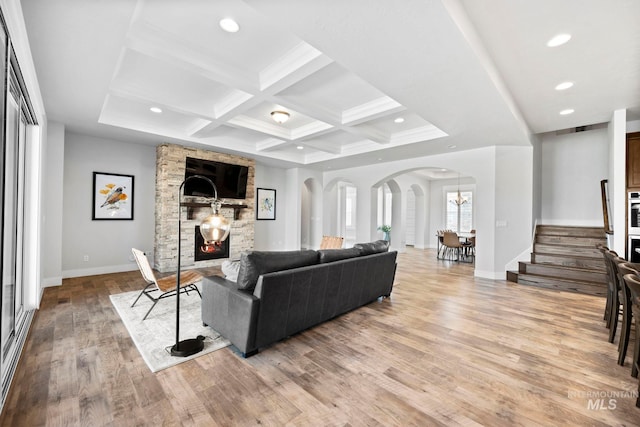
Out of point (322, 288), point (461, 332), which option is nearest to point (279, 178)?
point (322, 288)

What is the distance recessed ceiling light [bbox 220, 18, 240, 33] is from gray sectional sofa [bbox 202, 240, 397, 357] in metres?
1.99

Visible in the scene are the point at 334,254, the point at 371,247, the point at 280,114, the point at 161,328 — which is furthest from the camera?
the point at 280,114

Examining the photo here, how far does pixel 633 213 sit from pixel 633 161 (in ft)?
2.61

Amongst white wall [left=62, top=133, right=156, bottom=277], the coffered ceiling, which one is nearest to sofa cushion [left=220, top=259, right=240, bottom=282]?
the coffered ceiling

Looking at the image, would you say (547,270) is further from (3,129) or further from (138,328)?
(3,129)

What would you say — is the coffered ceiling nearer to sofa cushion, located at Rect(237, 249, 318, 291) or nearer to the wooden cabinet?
the wooden cabinet

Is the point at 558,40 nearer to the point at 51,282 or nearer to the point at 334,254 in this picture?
the point at 334,254

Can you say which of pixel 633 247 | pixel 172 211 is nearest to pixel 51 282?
pixel 172 211

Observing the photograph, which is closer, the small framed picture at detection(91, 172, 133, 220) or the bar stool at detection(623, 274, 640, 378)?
the bar stool at detection(623, 274, 640, 378)

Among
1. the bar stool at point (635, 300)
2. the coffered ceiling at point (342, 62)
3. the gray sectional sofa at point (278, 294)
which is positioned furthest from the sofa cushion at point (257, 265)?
the bar stool at point (635, 300)

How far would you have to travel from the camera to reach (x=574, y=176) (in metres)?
6.00

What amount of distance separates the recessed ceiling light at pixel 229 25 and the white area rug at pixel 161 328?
2859mm

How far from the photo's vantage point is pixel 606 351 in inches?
103

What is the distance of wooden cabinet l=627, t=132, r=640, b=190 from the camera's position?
13.4 ft
